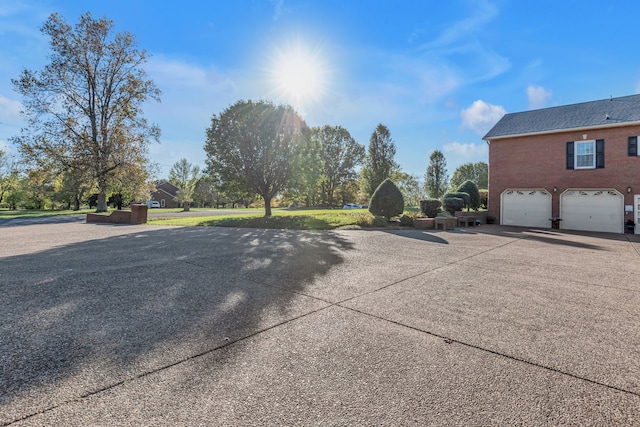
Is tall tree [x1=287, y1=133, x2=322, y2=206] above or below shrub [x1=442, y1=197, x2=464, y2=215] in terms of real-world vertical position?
above

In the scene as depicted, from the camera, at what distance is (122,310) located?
148 inches

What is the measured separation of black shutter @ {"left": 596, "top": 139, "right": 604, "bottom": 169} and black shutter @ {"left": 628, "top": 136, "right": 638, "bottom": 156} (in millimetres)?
982

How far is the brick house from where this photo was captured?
14.4 metres

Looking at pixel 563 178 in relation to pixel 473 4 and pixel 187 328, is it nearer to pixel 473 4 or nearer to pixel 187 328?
pixel 473 4

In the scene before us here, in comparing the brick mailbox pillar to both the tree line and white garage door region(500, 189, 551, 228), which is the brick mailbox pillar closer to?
the tree line

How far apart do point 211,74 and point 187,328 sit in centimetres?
1548

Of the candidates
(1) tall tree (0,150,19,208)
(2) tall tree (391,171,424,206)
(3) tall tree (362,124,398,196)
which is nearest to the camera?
(3) tall tree (362,124,398,196)

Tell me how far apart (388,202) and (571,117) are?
447 inches

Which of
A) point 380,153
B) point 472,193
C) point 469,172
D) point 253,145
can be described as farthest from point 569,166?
point 469,172

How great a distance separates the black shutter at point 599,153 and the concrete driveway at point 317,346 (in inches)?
489

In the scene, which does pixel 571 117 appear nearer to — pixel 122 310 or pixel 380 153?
pixel 122 310

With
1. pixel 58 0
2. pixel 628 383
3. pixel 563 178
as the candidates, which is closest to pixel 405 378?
pixel 628 383

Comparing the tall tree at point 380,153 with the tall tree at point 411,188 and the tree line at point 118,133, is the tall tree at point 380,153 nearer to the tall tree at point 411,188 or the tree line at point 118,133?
the tree line at point 118,133

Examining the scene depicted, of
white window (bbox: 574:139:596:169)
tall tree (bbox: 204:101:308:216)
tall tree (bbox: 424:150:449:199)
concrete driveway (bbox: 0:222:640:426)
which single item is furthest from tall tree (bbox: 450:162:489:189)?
concrete driveway (bbox: 0:222:640:426)
